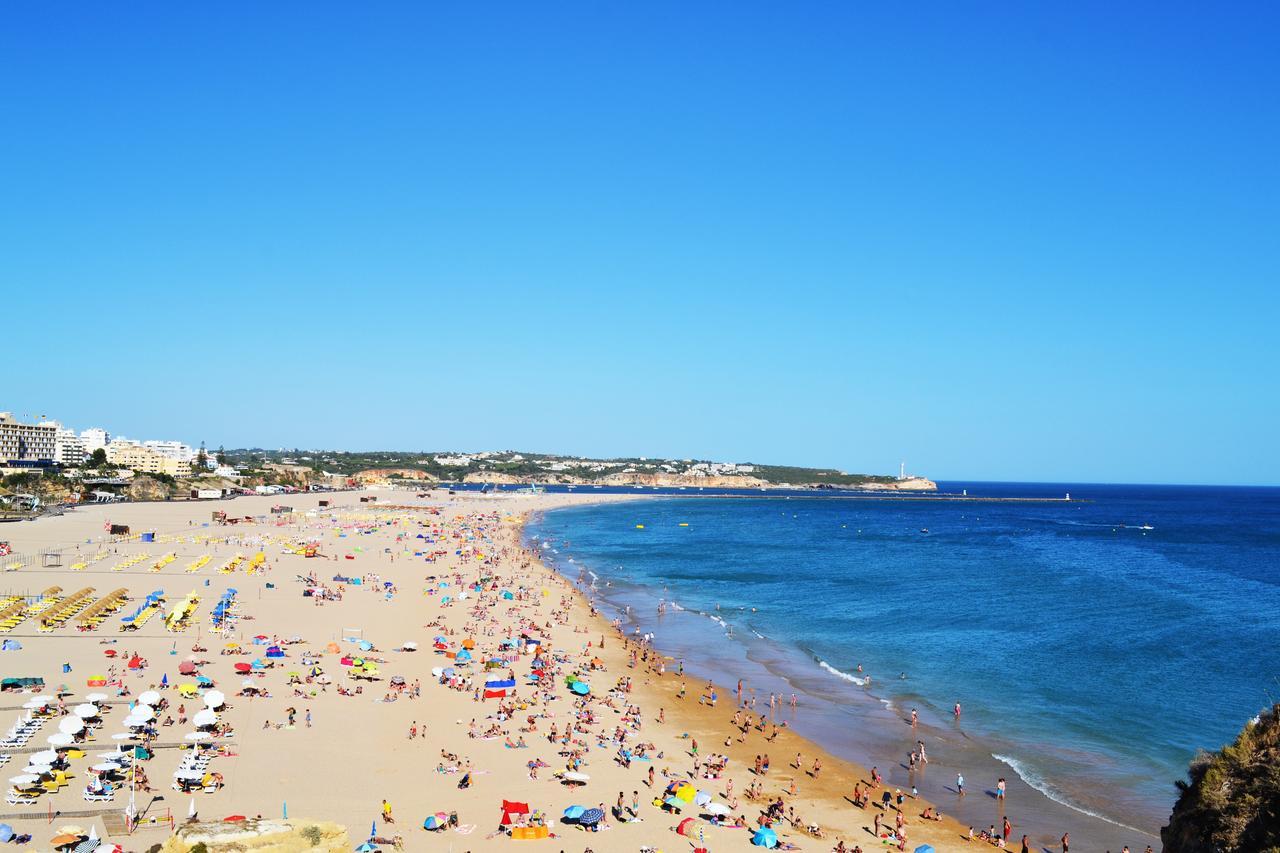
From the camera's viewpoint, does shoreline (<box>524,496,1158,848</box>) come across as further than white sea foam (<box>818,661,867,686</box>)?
No

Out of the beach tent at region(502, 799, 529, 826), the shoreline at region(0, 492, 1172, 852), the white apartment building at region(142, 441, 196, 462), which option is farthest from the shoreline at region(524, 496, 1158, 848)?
the white apartment building at region(142, 441, 196, 462)

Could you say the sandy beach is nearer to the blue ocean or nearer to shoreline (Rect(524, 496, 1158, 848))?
shoreline (Rect(524, 496, 1158, 848))

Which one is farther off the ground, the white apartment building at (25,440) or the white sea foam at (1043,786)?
the white apartment building at (25,440)

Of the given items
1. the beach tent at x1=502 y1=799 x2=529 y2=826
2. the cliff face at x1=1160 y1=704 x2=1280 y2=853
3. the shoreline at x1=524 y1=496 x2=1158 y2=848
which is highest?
the cliff face at x1=1160 y1=704 x2=1280 y2=853

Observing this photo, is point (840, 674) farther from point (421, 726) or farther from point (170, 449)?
point (170, 449)

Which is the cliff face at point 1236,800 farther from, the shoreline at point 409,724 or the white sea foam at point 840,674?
the white sea foam at point 840,674

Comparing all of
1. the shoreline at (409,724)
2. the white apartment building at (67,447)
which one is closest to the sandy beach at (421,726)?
the shoreline at (409,724)

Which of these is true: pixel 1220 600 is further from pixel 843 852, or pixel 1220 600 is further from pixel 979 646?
pixel 843 852
